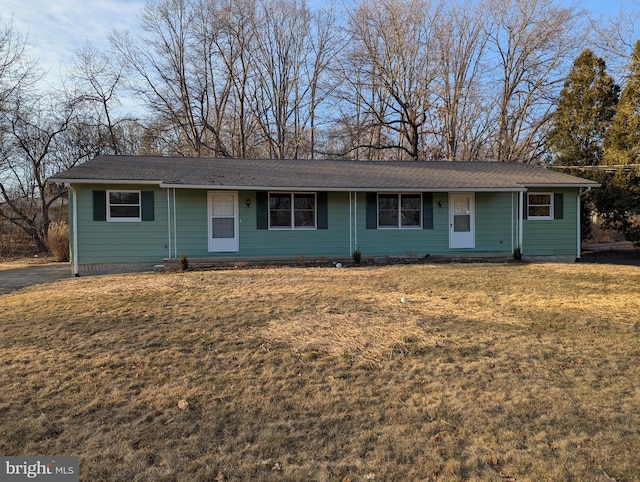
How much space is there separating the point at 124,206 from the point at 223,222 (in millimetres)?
2699

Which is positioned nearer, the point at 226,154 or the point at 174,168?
the point at 174,168

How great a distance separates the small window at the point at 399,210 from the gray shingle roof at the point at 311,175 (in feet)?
1.71

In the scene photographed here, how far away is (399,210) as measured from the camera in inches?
500

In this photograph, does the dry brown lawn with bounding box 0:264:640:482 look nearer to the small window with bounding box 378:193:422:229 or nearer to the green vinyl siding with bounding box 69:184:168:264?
the green vinyl siding with bounding box 69:184:168:264

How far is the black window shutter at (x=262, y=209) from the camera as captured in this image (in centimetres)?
1198

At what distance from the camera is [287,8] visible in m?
24.1

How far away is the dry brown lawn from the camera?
8.09 ft

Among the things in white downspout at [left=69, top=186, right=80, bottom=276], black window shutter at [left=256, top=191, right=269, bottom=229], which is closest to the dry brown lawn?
white downspout at [left=69, top=186, right=80, bottom=276]

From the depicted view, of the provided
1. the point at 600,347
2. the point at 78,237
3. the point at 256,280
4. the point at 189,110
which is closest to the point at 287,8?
the point at 189,110

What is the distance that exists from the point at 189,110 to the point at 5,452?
23.6 metres

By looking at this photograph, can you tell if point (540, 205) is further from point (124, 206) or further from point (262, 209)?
point (124, 206)

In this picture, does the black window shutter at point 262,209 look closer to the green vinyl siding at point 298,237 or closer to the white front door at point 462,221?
the green vinyl siding at point 298,237

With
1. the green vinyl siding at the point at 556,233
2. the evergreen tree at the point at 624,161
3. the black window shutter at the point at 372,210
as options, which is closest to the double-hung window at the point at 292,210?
the black window shutter at the point at 372,210

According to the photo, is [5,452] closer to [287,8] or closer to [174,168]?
[174,168]
